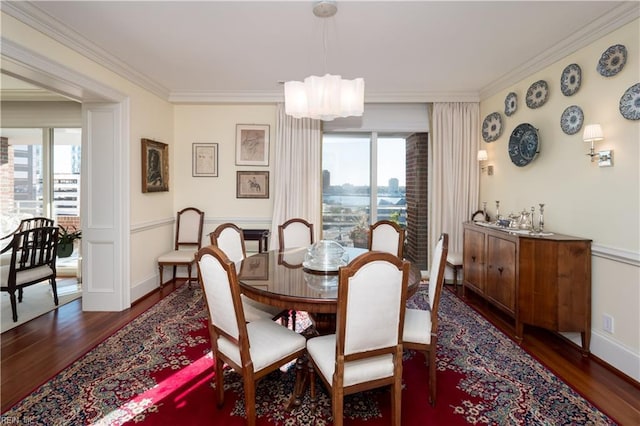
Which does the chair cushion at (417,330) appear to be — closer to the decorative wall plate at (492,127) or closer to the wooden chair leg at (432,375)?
the wooden chair leg at (432,375)

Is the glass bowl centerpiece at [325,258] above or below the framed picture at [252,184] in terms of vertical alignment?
below

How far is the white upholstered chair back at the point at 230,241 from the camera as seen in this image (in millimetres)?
2846

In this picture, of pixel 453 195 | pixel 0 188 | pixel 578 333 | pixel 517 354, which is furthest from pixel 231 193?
pixel 578 333

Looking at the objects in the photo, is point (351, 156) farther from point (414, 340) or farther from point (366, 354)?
point (366, 354)

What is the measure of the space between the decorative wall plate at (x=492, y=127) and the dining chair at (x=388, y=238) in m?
2.02

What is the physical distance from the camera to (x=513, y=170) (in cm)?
380

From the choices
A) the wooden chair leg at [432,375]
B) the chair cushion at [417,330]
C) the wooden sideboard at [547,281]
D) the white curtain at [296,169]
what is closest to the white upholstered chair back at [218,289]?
the chair cushion at [417,330]

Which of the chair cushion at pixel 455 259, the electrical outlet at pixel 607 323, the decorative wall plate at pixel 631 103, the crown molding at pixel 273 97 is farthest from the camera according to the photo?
the crown molding at pixel 273 97

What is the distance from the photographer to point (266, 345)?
1831mm

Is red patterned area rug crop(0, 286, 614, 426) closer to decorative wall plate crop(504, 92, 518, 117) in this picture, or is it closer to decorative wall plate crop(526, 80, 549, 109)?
decorative wall plate crop(526, 80, 549, 109)

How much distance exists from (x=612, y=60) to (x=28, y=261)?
5742 mm

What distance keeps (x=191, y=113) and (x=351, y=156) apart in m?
2.45

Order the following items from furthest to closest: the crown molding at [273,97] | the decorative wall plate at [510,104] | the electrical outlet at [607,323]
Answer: the crown molding at [273,97] → the decorative wall plate at [510,104] → the electrical outlet at [607,323]

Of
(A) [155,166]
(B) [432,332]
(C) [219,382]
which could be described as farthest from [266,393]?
(A) [155,166]
